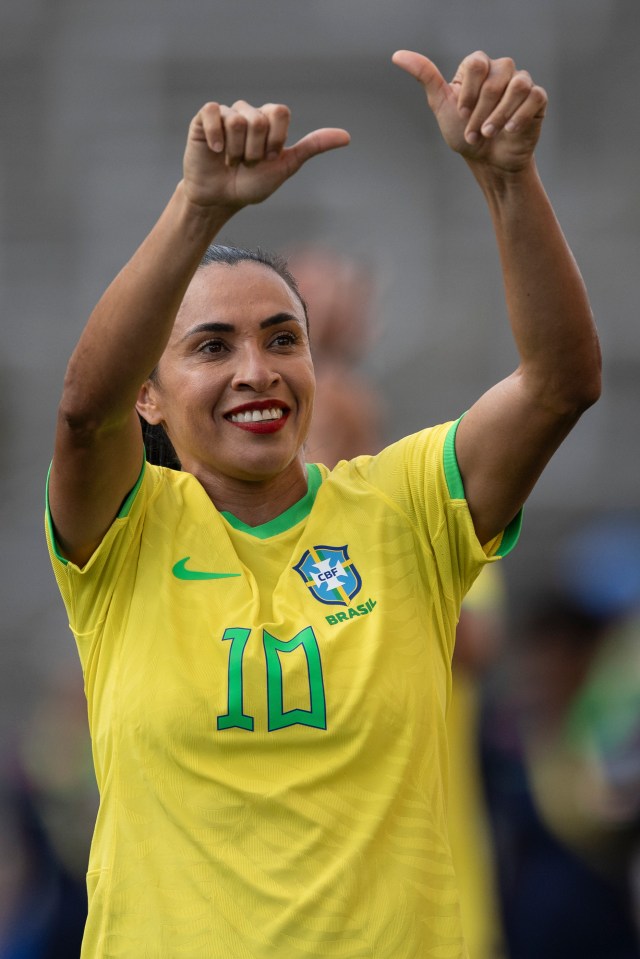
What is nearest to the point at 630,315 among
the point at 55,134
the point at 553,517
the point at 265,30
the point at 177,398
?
the point at 553,517

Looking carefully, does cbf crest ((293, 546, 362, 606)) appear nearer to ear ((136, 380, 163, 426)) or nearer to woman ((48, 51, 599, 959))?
woman ((48, 51, 599, 959))

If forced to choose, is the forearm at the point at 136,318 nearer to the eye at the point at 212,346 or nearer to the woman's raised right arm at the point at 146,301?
the woman's raised right arm at the point at 146,301

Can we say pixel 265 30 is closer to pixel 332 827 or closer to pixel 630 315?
pixel 630 315

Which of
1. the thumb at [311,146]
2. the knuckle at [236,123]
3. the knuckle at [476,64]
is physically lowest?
the thumb at [311,146]

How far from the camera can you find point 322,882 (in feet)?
6.72

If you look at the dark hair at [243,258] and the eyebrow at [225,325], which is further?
the dark hair at [243,258]

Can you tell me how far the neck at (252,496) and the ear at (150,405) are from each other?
0.61 feet

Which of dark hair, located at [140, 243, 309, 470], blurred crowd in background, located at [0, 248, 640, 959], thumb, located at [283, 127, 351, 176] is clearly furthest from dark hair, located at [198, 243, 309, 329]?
blurred crowd in background, located at [0, 248, 640, 959]

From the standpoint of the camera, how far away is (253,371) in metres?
2.32

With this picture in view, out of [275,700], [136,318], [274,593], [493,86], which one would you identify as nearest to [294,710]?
[275,700]

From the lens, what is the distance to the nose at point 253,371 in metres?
2.32

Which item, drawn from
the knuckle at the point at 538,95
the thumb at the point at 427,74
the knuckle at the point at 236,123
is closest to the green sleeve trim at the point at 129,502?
the knuckle at the point at 236,123

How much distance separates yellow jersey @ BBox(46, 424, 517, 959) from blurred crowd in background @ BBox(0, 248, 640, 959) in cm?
→ 131

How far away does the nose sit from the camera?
91.3 inches
